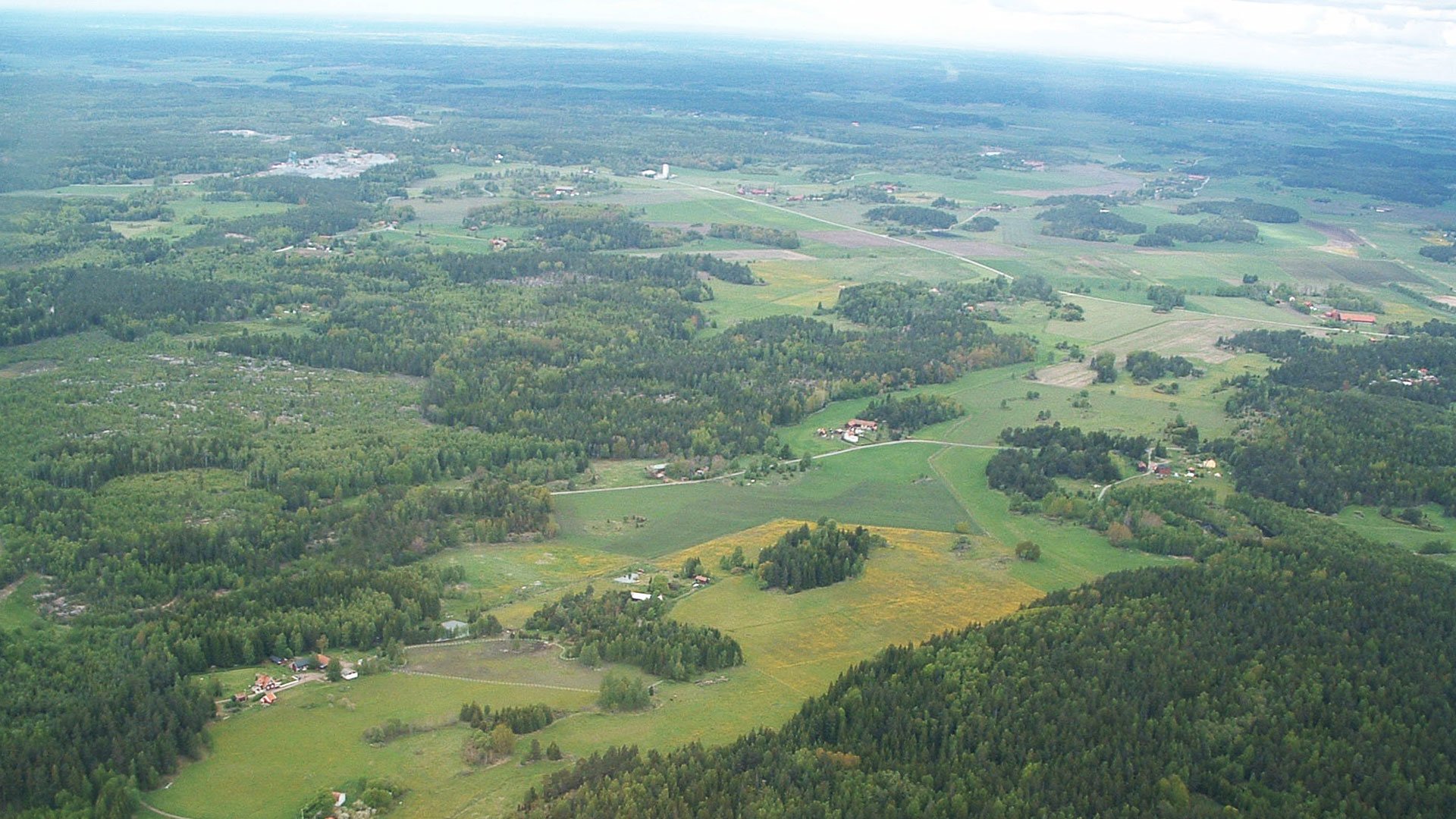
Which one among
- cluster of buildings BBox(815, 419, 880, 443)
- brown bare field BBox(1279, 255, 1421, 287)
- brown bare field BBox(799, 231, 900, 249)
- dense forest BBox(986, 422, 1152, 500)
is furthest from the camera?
brown bare field BBox(799, 231, 900, 249)

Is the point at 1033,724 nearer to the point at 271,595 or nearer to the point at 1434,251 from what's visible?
the point at 271,595

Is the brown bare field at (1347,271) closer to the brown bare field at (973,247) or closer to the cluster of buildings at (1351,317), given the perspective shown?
the cluster of buildings at (1351,317)

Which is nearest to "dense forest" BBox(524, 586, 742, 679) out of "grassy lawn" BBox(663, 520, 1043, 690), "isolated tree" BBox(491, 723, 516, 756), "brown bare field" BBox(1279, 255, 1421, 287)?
"grassy lawn" BBox(663, 520, 1043, 690)

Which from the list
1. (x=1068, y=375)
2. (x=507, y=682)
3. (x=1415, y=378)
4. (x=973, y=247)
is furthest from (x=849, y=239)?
(x=507, y=682)

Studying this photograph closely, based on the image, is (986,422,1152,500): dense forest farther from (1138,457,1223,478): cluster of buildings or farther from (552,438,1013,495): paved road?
(552,438,1013,495): paved road

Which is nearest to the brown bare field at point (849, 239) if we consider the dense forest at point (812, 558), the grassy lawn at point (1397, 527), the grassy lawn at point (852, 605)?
the grassy lawn at point (1397, 527)

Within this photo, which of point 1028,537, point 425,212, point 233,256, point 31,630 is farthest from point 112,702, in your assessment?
point 425,212
